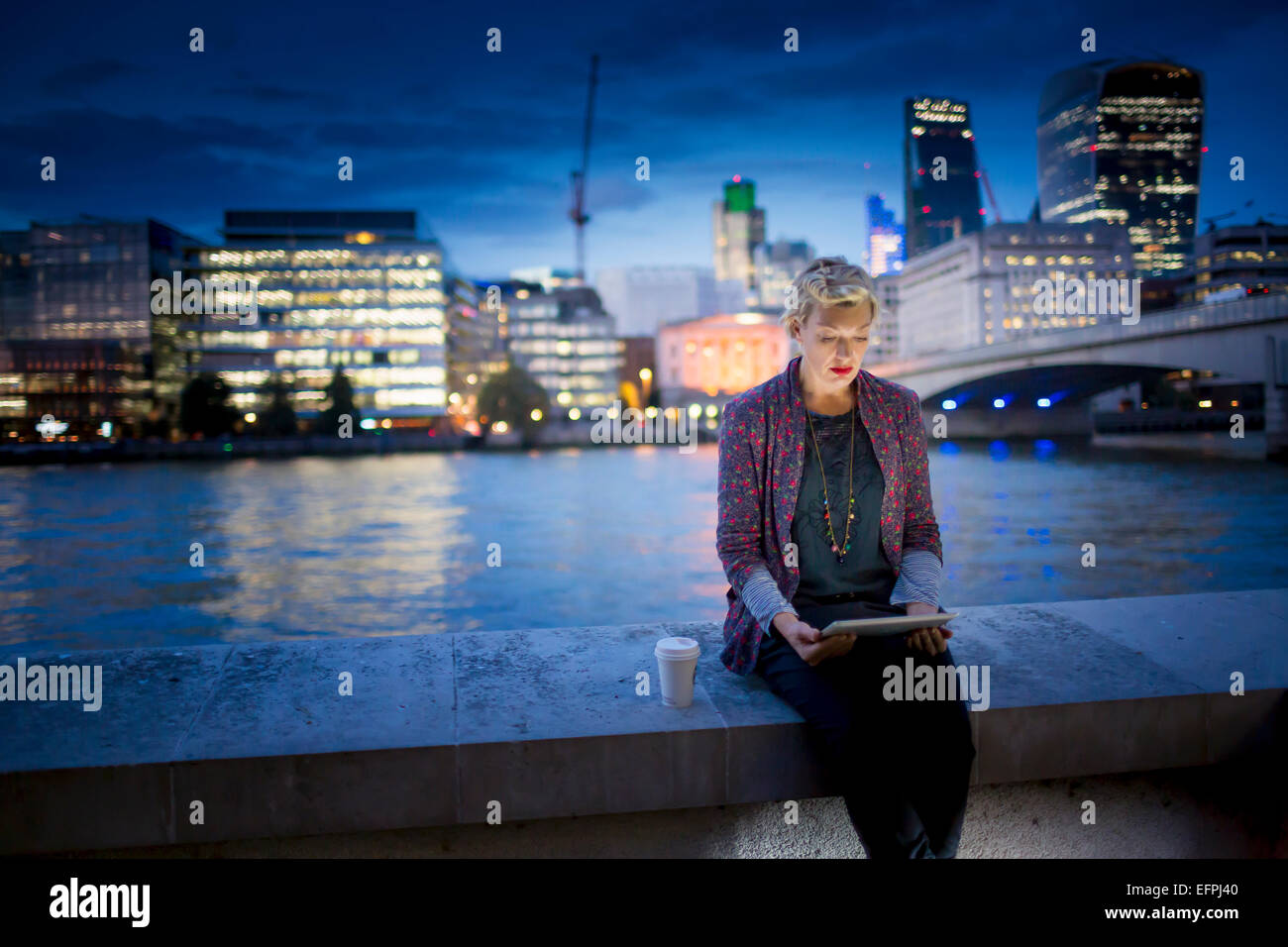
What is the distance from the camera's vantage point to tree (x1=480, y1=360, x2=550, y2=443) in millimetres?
97375

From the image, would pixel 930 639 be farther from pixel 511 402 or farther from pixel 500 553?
pixel 511 402

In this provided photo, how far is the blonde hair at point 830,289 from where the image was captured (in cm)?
321

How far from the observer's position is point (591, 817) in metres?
2.73

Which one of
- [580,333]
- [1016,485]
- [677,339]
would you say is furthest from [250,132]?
[1016,485]

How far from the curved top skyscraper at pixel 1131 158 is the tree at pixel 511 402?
13716 centimetres

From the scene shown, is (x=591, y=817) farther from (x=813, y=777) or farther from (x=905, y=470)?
(x=905, y=470)

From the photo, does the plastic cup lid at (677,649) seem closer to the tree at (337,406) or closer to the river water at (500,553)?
the river water at (500,553)

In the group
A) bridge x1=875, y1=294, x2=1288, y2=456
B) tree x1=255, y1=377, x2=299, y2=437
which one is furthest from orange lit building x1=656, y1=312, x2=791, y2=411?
bridge x1=875, y1=294, x2=1288, y2=456

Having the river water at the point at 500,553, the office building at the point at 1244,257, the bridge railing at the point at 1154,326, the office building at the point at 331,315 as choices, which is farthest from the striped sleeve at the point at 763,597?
the office building at the point at 1244,257

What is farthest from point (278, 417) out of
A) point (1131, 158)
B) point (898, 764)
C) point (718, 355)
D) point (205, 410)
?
point (1131, 158)

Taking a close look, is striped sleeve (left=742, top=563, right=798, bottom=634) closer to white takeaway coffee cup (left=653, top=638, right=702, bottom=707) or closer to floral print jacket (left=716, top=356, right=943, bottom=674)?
floral print jacket (left=716, top=356, right=943, bottom=674)

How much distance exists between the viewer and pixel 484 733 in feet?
8.44

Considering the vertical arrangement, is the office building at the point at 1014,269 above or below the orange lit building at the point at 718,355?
above

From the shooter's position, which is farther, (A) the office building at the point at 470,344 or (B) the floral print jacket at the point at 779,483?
(A) the office building at the point at 470,344
